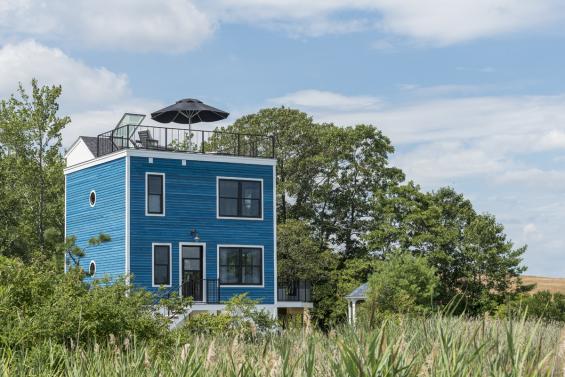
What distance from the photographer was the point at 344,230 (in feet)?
160

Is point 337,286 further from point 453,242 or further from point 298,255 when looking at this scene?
point 453,242

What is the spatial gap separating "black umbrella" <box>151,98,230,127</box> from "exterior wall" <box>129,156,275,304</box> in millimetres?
2100

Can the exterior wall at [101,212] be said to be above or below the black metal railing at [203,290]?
above

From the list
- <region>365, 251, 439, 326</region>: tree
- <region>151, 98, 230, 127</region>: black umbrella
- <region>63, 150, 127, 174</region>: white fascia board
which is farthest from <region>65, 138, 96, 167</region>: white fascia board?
<region>365, 251, 439, 326</region>: tree

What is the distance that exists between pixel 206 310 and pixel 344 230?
16583 mm

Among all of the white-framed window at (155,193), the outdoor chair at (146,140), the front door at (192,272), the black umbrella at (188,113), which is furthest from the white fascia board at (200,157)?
the front door at (192,272)

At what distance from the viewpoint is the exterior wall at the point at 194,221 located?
1313 inches

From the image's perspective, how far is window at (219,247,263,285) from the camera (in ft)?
114

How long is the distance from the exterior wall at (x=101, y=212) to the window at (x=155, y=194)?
939 millimetres

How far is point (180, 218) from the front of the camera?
34.2 m

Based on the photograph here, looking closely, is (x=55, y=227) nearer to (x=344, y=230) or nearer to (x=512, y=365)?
(x=344, y=230)

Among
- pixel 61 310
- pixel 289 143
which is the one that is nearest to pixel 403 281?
pixel 289 143

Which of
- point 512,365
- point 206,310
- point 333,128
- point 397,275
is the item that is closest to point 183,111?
point 206,310

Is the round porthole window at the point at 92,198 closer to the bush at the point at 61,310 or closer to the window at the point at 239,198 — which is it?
the window at the point at 239,198
